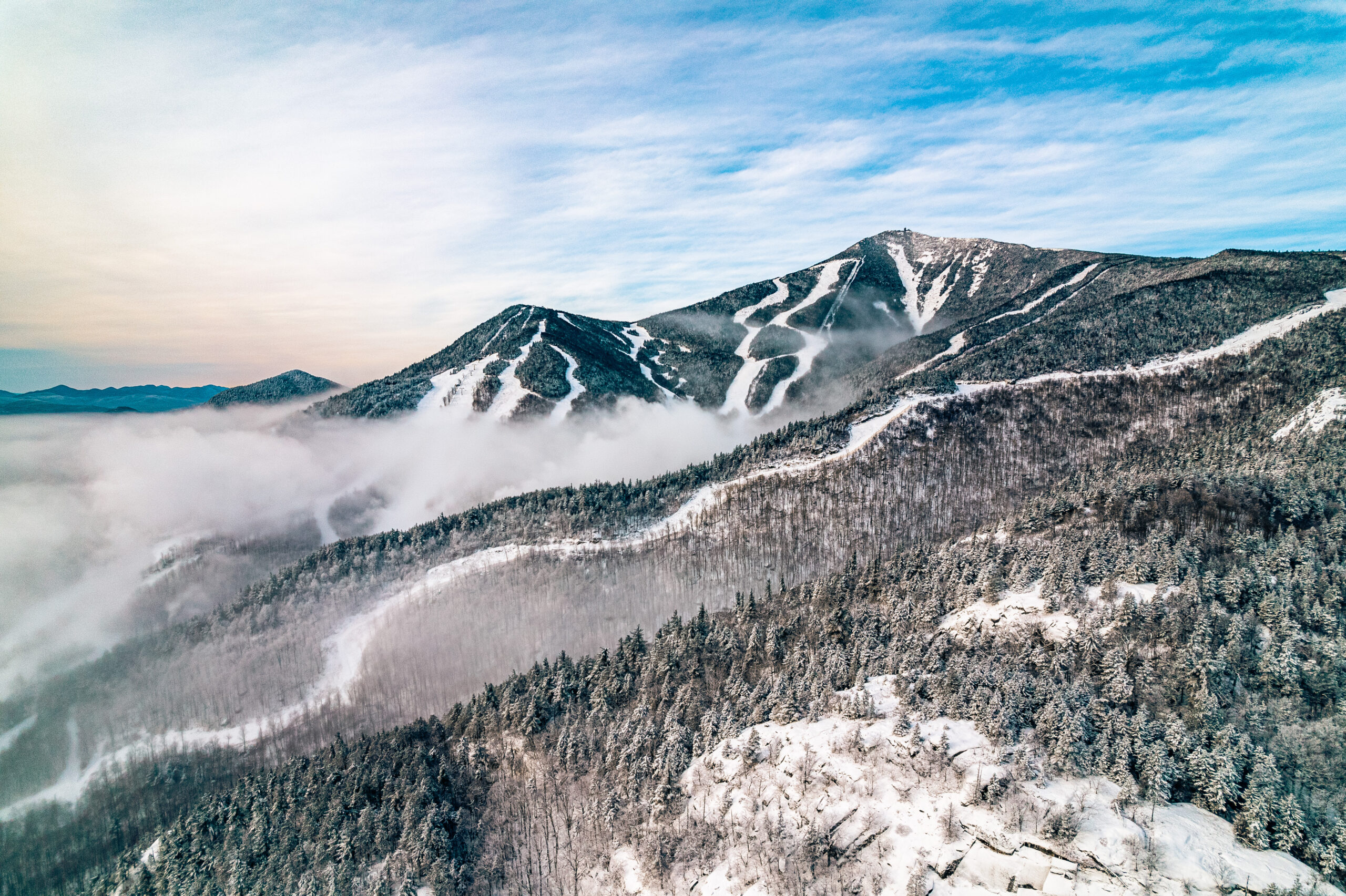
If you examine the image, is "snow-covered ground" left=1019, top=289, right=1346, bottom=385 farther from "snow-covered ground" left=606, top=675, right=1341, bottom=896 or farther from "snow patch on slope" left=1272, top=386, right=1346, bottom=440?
"snow-covered ground" left=606, top=675, right=1341, bottom=896

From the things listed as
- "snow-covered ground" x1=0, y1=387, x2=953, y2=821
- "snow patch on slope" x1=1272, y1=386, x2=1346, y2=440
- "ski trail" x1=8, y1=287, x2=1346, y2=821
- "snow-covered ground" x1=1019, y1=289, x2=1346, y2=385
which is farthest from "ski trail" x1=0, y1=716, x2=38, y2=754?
"snow-covered ground" x1=1019, y1=289, x2=1346, y2=385

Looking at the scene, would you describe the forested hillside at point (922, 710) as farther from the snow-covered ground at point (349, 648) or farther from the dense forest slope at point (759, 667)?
the snow-covered ground at point (349, 648)

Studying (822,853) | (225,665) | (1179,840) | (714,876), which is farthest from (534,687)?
(225,665)

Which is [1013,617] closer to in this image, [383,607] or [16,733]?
[383,607]

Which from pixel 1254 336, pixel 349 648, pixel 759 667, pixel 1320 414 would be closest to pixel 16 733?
pixel 349 648

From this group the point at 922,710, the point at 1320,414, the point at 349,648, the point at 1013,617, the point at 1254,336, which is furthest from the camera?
the point at 1254,336
